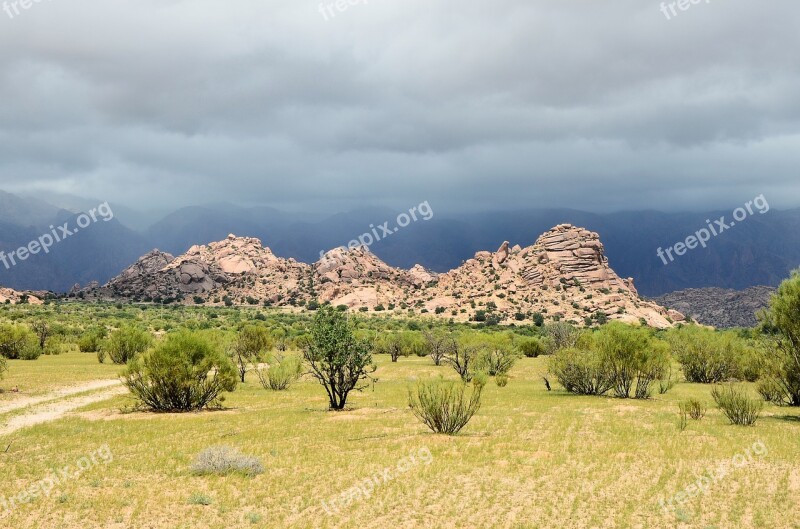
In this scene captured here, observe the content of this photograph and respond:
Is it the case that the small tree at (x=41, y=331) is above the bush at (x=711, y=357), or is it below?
above

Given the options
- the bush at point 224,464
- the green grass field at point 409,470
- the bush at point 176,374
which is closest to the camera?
the green grass field at point 409,470

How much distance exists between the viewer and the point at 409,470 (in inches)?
578

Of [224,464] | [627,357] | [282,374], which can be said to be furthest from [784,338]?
[282,374]

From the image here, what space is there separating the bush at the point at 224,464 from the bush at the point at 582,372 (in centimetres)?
2302

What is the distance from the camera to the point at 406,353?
6631cm

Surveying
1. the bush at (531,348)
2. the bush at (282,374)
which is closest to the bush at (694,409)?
the bush at (282,374)

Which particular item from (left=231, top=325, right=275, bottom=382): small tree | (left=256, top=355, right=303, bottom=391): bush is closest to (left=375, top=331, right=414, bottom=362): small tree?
(left=231, top=325, right=275, bottom=382): small tree

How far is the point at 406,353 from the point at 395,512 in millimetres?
54642

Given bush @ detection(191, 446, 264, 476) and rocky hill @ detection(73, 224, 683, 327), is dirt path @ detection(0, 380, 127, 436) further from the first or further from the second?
rocky hill @ detection(73, 224, 683, 327)

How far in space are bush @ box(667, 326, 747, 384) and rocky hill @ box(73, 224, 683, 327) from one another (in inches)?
2526

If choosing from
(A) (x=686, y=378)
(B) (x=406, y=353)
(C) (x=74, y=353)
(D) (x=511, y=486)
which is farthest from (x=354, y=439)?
(C) (x=74, y=353)

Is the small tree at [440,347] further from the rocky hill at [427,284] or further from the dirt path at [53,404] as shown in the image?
the rocky hill at [427,284]

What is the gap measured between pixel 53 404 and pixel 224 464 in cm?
1825

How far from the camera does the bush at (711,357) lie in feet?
135
